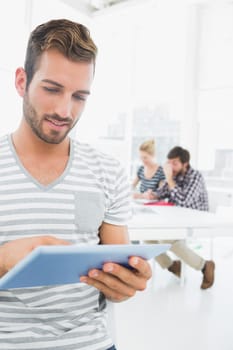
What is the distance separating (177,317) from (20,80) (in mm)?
1905

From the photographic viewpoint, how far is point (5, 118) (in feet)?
11.3

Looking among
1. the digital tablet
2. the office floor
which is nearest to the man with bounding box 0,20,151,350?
the digital tablet

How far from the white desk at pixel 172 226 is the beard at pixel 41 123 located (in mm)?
1111

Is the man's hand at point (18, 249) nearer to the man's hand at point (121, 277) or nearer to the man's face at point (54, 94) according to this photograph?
the man's hand at point (121, 277)

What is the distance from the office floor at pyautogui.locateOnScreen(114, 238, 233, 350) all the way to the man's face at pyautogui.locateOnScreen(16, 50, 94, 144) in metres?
0.96

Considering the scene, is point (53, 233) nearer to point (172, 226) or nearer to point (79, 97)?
point (79, 97)

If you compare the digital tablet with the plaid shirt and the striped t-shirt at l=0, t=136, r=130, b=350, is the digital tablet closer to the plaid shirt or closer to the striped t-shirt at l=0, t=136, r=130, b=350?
the striped t-shirt at l=0, t=136, r=130, b=350

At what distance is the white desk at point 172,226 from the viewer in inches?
80.3

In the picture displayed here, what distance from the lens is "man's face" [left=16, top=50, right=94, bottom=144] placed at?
0.94 metres

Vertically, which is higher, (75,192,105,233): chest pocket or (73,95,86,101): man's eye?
(73,95,86,101): man's eye

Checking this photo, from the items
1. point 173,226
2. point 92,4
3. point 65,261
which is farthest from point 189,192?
point 65,261

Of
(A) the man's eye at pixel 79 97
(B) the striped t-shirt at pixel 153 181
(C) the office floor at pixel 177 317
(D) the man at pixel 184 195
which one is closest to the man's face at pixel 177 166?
(D) the man at pixel 184 195

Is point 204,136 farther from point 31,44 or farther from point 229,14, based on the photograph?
point 31,44

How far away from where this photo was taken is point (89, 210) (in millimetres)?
983
